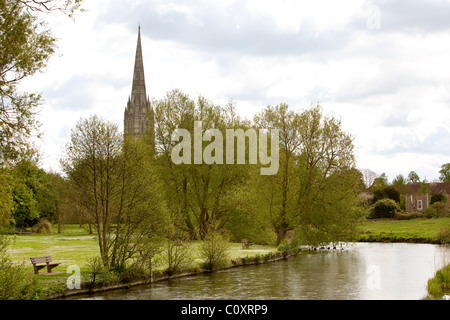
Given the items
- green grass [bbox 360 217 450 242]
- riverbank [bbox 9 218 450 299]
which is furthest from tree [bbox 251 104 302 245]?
green grass [bbox 360 217 450 242]

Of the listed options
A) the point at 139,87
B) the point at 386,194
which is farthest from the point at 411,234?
the point at 139,87

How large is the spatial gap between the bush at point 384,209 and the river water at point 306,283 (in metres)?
44.9

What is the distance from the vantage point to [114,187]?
22828 mm

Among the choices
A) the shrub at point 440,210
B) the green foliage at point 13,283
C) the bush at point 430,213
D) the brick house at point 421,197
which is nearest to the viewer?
the green foliage at point 13,283

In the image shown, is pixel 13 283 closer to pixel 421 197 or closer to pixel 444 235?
pixel 444 235

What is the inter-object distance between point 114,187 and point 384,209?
62.6m

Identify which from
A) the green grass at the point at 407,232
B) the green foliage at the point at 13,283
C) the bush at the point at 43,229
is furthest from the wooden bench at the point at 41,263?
the bush at the point at 43,229

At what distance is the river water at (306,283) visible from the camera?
19.5 metres

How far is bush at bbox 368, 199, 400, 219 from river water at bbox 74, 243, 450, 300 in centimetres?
4491

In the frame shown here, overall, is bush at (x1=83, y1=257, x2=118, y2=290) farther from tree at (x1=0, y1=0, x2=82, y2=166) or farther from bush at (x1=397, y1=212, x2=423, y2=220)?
bush at (x1=397, y1=212, x2=423, y2=220)

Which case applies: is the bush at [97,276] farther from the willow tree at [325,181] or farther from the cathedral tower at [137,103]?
the cathedral tower at [137,103]
